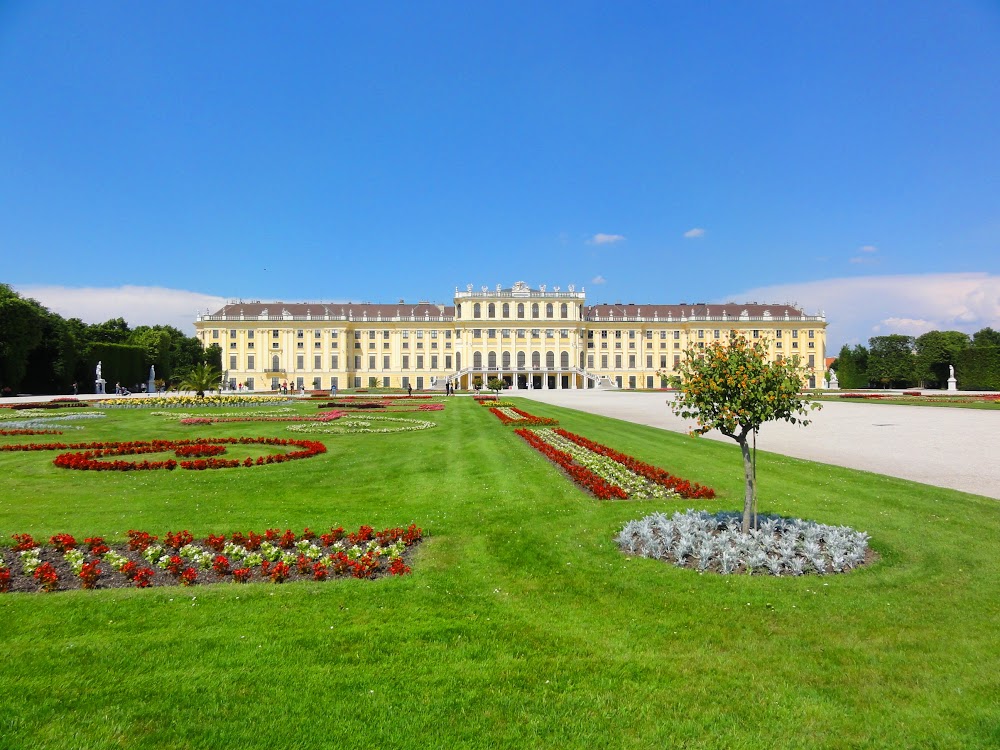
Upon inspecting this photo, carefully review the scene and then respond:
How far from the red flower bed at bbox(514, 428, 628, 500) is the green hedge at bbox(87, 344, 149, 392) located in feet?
177

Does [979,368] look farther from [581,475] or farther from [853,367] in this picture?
[581,475]

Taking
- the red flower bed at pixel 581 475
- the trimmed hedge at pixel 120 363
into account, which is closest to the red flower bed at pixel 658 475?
the red flower bed at pixel 581 475

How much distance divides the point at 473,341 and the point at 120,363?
42.8 metres

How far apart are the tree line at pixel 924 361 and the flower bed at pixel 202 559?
72.7 m

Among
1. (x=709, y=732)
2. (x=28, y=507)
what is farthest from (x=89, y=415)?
(x=709, y=732)

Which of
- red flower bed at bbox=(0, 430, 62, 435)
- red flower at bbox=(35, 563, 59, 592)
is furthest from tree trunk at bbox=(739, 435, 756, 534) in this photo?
red flower bed at bbox=(0, 430, 62, 435)

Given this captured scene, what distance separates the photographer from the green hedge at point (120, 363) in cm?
5428

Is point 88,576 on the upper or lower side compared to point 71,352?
lower

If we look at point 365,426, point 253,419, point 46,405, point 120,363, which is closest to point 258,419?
point 253,419

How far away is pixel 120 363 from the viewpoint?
56.8 metres

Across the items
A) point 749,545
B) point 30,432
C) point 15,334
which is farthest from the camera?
point 15,334

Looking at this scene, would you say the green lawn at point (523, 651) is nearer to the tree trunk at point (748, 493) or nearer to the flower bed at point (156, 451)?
the tree trunk at point (748, 493)

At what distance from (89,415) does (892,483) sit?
28.7m

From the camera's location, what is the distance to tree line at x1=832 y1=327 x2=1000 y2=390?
6091 centimetres
